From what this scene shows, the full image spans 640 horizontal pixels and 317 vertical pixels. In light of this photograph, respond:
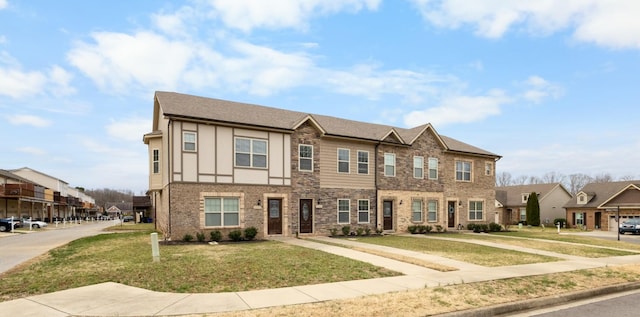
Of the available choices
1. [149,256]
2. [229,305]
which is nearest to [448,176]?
[149,256]

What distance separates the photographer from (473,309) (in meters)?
7.20

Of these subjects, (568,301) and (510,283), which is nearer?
(568,301)

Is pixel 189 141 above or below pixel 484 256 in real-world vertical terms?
above

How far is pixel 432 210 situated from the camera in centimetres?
2759

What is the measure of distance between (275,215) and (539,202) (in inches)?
1742

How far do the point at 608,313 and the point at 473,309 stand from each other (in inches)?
108

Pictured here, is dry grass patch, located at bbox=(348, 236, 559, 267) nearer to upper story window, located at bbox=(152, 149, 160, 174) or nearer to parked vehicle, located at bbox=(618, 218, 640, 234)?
upper story window, located at bbox=(152, 149, 160, 174)

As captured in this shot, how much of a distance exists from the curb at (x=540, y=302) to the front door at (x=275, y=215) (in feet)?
47.8

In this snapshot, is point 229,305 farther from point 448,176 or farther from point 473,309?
point 448,176

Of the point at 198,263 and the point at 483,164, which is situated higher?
the point at 483,164

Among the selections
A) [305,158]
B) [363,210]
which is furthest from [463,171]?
[305,158]

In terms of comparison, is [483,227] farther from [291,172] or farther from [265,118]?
[265,118]

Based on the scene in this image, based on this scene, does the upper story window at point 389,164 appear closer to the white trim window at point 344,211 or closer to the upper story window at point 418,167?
the upper story window at point 418,167

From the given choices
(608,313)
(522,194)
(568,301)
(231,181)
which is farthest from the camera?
(522,194)
